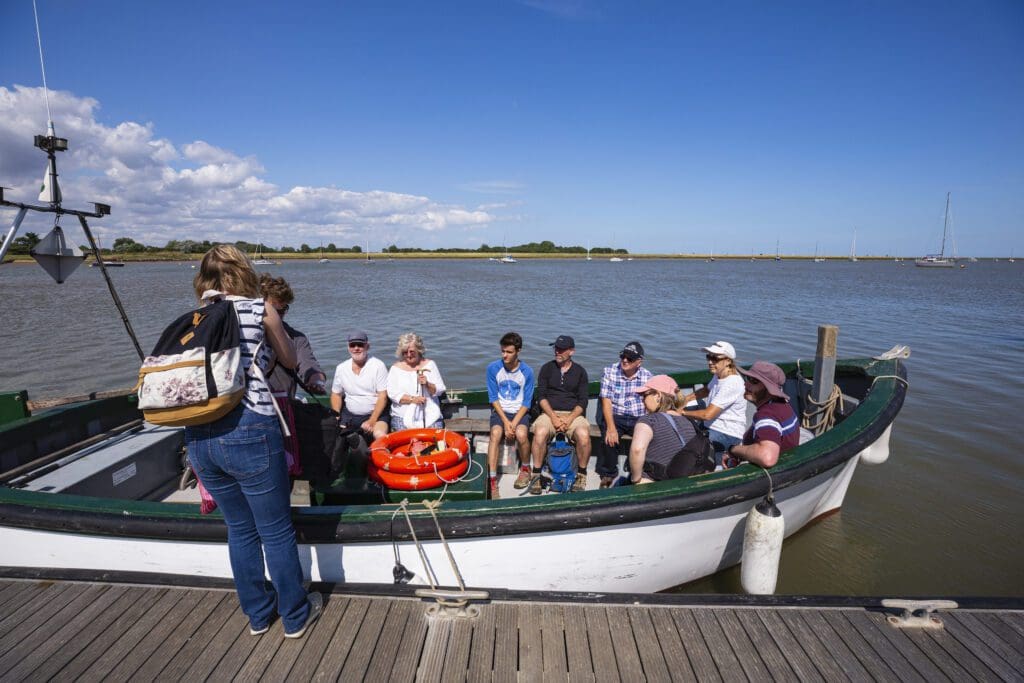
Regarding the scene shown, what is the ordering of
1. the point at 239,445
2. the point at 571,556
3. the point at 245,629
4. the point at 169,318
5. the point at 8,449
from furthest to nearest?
1. the point at 169,318
2. the point at 8,449
3. the point at 571,556
4. the point at 245,629
5. the point at 239,445

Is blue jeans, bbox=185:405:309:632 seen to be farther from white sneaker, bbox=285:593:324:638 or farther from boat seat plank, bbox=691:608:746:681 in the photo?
boat seat plank, bbox=691:608:746:681

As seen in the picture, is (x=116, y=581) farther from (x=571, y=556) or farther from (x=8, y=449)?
(x=571, y=556)

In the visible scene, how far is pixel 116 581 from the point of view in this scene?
9.40 feet

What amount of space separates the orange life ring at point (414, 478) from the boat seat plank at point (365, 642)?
716mm

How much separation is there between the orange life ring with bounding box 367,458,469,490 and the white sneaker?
2.51 ft

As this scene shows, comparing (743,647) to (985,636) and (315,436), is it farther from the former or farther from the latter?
(315,436)

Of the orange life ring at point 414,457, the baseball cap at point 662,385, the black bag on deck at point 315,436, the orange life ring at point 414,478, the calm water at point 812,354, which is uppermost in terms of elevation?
the baseball cap at point 662,385

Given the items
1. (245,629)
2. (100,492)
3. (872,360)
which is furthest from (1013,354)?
(100,492)

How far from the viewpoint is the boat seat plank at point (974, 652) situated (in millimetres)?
2324

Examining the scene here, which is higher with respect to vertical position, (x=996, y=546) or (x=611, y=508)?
(x=611, y=508)

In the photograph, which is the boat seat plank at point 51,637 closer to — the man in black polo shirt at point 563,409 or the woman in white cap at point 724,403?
the man in black polo shirt at point 563,409

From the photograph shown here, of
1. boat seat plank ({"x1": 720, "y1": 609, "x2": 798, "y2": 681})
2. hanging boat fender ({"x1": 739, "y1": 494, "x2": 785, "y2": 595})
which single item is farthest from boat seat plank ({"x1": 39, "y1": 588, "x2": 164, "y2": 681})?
hanging boat fender ({"x1": 739, "y1": 494, "x2": 785, "y2": 595})

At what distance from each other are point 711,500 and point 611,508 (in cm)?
64

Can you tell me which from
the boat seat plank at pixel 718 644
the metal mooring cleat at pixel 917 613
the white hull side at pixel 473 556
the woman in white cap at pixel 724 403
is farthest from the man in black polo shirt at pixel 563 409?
the metal mooring cleat at pixel 917 613
